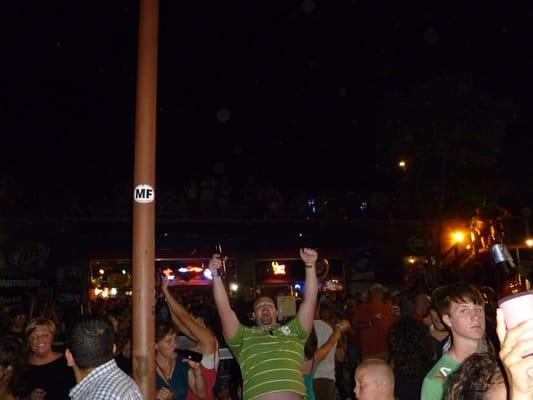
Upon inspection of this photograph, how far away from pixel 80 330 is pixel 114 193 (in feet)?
67.5

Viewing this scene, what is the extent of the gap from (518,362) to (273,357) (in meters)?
3.09

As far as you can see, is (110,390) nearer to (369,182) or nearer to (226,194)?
(226,194)

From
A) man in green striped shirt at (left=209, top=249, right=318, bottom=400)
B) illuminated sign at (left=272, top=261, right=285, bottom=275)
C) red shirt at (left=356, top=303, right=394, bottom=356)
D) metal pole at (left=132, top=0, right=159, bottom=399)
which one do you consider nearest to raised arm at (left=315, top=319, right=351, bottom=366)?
red shirt at (left=356, top=303, right=394, bottom=356)

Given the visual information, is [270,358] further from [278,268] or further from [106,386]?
[278,268]

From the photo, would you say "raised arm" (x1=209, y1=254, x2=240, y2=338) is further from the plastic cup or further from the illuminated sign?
the illuminated sign

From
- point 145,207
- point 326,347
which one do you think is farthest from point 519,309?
point 326,347

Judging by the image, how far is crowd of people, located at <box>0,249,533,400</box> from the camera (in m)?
2.00

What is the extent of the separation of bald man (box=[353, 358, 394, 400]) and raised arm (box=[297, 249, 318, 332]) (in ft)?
4.57

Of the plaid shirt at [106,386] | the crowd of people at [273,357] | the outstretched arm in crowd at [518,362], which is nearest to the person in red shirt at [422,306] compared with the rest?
the crowd of people at [273,357]

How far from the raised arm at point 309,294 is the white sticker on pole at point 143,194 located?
5.89ft

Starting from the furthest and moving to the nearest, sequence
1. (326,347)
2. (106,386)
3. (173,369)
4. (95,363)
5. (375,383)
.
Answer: (326,347) < (173,369) < (375,383) < (95,363) < (106,386)

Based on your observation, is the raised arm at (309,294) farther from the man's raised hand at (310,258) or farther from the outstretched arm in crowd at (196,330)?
the outstretched arm in crowd at (196,330)

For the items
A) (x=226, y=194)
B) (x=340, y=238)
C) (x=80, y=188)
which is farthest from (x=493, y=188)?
(x=80, y=188)

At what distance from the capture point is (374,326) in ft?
26.4
